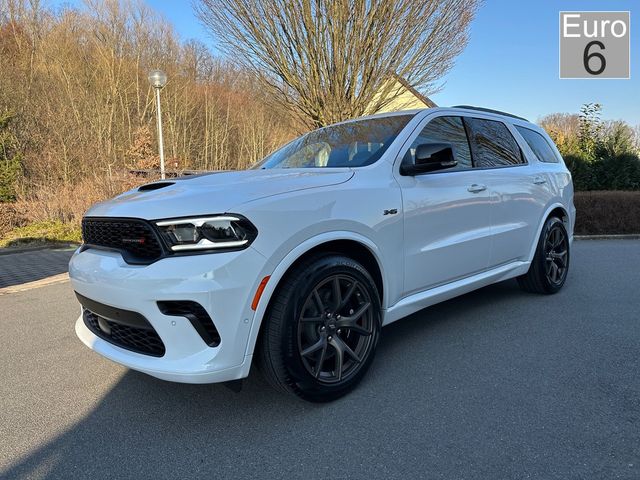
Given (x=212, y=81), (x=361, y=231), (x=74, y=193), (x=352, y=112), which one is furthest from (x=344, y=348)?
(x=212, y=81)

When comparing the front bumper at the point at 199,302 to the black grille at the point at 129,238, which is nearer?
the front bumper at the point at 199,302

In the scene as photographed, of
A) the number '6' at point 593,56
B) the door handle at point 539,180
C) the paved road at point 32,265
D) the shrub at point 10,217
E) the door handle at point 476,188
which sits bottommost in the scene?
the paved road at point 32,265

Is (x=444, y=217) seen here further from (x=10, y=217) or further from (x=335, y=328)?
(x=10, y=217)

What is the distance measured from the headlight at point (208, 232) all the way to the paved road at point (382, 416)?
1.00m

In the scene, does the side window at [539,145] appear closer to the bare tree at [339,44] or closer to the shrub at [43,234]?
the bare tree at [339,44]

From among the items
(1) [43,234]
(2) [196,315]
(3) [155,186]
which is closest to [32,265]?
(1) [43,234]

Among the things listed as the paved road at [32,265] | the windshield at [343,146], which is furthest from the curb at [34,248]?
the windshield at [343,146]

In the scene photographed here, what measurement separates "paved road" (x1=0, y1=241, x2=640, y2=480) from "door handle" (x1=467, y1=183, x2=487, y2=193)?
1174 millimetres

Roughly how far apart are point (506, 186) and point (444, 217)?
1061 mm

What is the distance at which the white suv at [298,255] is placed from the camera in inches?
86.3

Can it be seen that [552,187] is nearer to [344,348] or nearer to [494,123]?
[494,123]

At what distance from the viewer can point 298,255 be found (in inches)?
94.5

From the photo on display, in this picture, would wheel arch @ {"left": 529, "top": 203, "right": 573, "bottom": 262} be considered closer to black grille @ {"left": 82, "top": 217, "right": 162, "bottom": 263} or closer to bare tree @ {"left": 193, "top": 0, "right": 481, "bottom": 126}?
black grille @ {"left": 82, "top": 217, "right": 162, "bottom": 263}

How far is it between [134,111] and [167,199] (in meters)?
20.2
